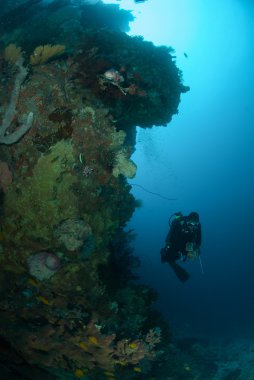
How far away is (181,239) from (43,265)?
423 centimetres

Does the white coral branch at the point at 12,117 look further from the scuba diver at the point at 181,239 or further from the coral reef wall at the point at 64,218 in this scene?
the scuba diver at the point at 181,239

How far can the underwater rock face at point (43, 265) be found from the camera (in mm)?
5926

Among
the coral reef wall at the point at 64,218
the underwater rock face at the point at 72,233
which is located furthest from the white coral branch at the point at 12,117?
the underwater rock face at the point at 72,233

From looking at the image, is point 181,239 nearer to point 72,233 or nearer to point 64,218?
point 72,233

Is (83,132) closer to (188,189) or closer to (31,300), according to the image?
(31,300)

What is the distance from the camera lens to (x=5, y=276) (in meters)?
6.03

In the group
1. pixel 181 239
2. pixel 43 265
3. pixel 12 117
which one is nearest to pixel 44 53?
pixel 12 117

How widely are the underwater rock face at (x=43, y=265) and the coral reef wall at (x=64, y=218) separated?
19mm

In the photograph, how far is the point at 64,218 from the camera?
6.02 meters

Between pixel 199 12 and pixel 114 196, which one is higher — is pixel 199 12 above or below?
above

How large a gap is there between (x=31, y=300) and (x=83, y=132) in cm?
339

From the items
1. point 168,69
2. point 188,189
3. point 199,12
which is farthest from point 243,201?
point 168,69

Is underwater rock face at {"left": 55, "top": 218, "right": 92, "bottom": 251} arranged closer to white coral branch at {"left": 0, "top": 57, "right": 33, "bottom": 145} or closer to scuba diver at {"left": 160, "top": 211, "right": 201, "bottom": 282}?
white coral branch at {"left": 0, "top": 57, "right": 33, "bottom": 145}

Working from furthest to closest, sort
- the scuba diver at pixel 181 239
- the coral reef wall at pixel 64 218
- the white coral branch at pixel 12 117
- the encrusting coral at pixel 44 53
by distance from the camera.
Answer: the scuba diver at pixel 181 239, the encrusting coral at pixel 44 53, the white coral branch at pixel 12 117, the coral reef wall at pixel 64 218
